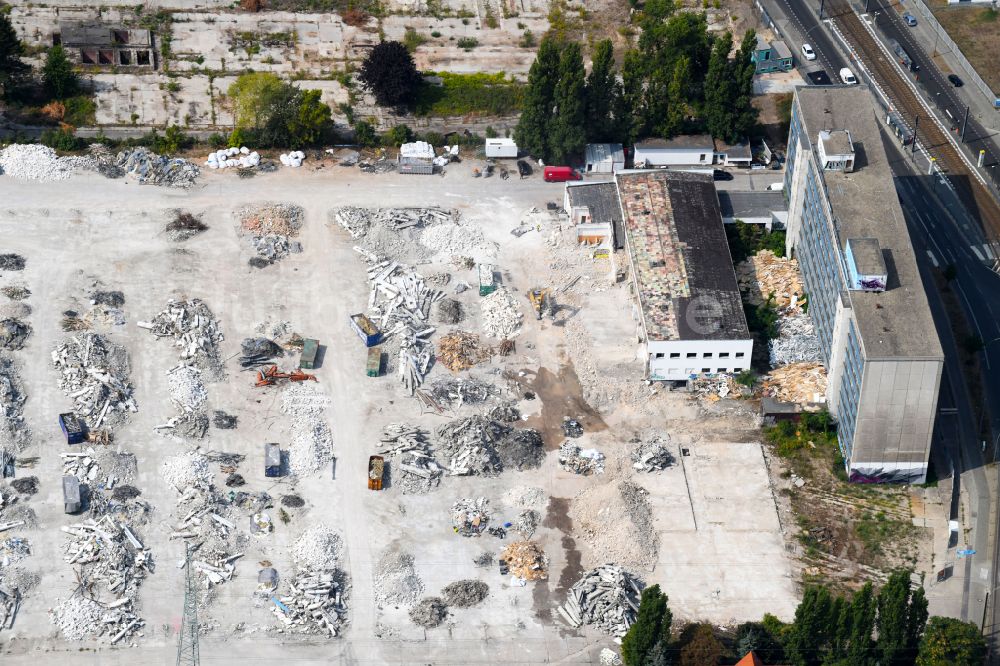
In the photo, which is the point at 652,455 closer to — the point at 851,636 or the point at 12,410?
the point at 851,636

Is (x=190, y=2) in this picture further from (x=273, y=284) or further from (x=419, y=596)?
(x=419, y=596)

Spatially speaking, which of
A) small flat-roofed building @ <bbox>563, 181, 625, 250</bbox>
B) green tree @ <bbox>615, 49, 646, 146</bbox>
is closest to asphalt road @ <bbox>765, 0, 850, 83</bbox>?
green tree @ <bbox>615, 49, 646, 146</bbox>

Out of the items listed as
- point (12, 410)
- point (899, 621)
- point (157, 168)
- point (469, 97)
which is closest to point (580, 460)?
point (899, 621)

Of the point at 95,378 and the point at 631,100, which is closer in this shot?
the point at 95,378

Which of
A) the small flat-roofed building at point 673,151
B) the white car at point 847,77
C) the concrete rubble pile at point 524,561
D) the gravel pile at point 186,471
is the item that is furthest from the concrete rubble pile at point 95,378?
the white car at point 847,77

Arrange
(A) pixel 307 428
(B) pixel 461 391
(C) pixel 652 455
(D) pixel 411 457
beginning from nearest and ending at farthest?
(D) pixel 411 457
(C) pixel 652 455
(A) pixel 307 428
(B) pixel 461 391
